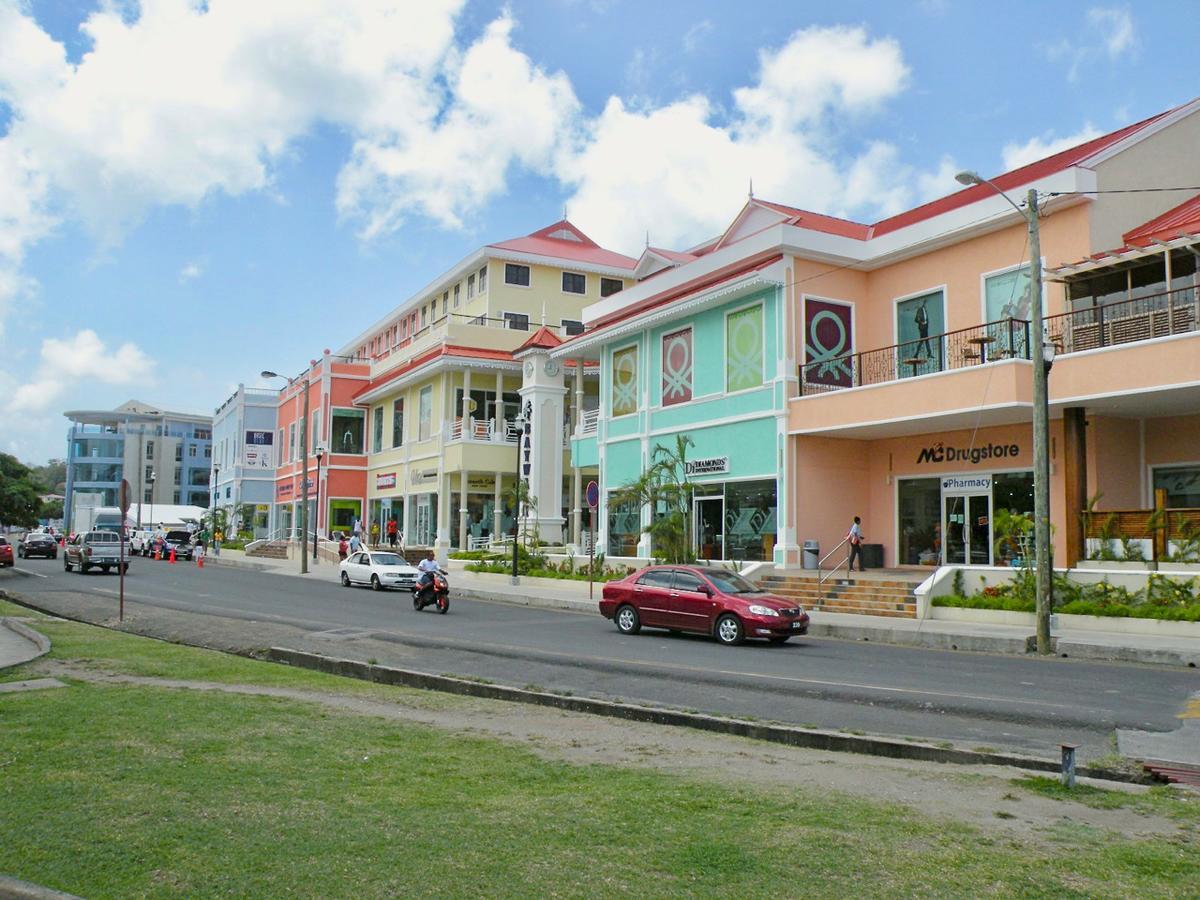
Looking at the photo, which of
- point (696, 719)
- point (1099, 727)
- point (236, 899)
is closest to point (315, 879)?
point (236, 899)

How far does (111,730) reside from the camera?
809 cm

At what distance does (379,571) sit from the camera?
33312mm

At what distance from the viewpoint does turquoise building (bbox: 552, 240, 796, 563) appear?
2875 centimetres

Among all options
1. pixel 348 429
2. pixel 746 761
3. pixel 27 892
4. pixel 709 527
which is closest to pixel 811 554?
pixel 709 527

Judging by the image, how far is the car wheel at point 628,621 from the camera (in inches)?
795

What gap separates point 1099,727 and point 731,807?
6.02 m

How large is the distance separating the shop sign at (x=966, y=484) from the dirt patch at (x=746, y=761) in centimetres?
1745

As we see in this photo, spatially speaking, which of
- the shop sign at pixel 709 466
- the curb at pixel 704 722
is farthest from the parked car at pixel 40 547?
the curb at pixel 704 722

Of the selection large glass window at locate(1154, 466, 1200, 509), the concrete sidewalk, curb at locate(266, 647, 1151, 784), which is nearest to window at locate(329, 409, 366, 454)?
the concrete sidewalk

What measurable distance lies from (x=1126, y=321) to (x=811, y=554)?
971 centimetres

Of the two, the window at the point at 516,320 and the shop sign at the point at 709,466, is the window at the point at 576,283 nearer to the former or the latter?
the window at the point at 516,320

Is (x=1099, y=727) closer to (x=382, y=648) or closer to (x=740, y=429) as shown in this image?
(x=382, y=648)

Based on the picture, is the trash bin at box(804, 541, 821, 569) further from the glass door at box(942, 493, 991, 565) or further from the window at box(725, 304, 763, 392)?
the window at box(725, 304, 763, 392)

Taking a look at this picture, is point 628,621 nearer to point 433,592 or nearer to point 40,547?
point 433,592
